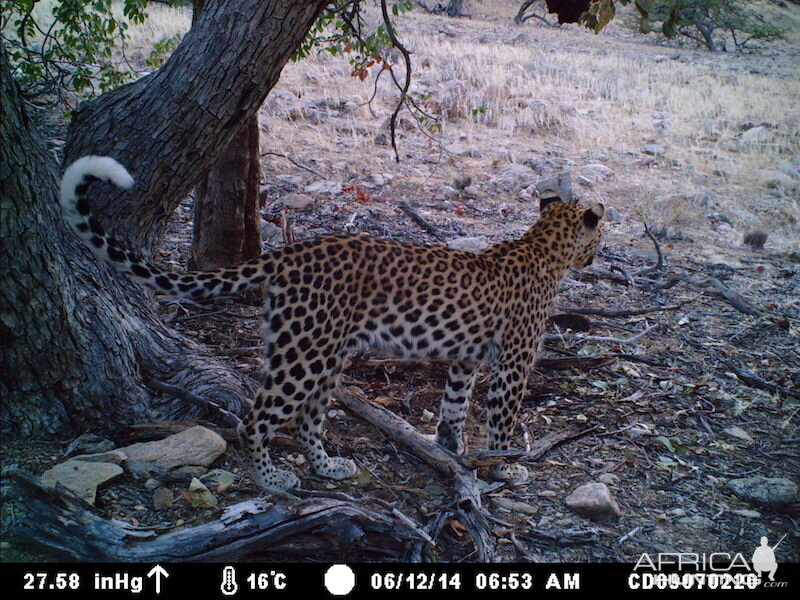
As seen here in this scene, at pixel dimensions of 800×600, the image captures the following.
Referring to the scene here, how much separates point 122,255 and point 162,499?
138 cm

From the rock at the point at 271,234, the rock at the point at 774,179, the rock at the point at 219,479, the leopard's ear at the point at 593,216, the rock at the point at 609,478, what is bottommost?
the rock at the point at 609,478

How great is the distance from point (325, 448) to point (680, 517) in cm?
244

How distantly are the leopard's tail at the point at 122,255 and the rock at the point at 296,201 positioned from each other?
6016mm

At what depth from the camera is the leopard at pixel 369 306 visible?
4199mm

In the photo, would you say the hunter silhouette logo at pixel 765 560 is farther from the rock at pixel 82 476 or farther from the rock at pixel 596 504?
the rock at pixel 82 476

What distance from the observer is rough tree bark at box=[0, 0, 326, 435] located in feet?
12.9

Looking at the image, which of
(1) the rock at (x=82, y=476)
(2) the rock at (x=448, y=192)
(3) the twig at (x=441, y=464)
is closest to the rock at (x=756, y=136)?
(2) the rock at (x=448, y=192)

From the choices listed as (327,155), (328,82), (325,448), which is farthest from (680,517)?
(328,82)

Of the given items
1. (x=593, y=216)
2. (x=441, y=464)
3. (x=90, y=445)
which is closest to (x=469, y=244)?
(x=593, y=216)

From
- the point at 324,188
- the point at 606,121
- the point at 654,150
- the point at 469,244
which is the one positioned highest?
the point at 606,121

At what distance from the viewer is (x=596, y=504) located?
4645 millimetres

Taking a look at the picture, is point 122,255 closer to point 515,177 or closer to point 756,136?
point 515,177

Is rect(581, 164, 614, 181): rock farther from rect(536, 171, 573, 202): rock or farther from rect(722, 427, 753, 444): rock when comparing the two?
rect(722, 427, 753, 444): rock

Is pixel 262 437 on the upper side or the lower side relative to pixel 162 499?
upper
